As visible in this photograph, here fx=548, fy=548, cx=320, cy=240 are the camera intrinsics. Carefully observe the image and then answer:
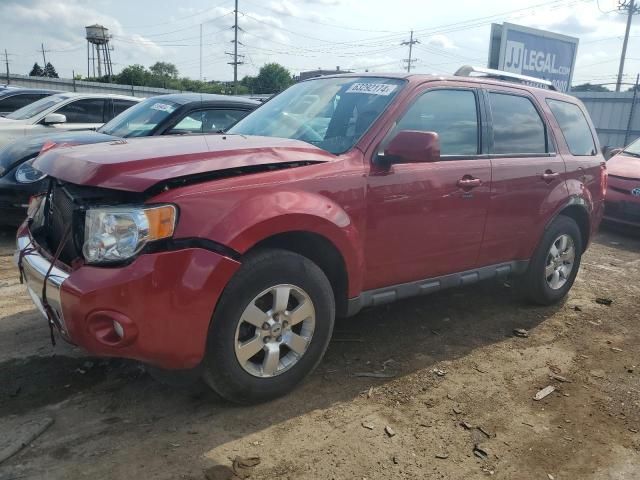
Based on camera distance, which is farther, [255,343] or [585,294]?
[585,294]

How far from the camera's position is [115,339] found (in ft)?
8.31

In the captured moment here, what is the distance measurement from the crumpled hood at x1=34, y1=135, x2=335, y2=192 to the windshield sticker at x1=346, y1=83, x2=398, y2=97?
0.68 m

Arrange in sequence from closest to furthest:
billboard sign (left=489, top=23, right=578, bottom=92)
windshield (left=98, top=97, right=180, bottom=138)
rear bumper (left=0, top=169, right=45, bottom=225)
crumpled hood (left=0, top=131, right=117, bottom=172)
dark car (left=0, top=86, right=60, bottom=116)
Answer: rear bumper (left=0, top=169, right=45, bottom=225), crumpled hood (left=0, top=131, right=117, bottom=172), windshield (left=98, top=97, right=180, bottom=138), dark car (left=0, top=86, right=60, bottom=116), billboard sign (left=489, top=23, right=578, bottom=92)

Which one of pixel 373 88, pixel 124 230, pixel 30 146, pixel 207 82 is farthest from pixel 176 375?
pixel 207 82

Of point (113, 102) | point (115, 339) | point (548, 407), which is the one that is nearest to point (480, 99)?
point (548, 407)

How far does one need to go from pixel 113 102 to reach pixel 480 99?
20.6 feet

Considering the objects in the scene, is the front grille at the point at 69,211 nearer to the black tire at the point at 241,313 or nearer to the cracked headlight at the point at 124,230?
the cracked headlight at the point at 124,230

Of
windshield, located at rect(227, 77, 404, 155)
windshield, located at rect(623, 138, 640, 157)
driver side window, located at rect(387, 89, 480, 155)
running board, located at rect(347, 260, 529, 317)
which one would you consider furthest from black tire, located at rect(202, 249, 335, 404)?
windshield, located at rect(623, 138, 640, 157)

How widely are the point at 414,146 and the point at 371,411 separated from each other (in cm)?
151

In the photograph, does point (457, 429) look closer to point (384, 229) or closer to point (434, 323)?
point (384, 229)

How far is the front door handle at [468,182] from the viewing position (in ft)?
12.3

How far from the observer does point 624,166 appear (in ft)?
27.6

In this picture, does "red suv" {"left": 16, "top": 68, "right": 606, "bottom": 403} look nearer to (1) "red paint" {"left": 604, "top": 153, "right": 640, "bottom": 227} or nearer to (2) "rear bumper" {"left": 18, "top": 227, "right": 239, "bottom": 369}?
(2) "rear bumper" {"left": 18, "top": 227, "right": 239, "bottom": 369}

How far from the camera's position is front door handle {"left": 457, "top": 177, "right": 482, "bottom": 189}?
3763 millimetres
